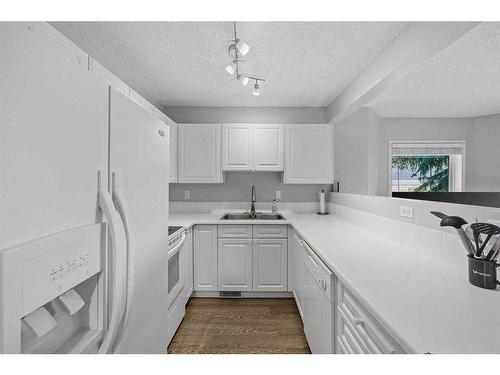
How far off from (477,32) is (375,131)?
2.01m

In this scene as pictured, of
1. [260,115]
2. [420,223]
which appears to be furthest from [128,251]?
[260,115]

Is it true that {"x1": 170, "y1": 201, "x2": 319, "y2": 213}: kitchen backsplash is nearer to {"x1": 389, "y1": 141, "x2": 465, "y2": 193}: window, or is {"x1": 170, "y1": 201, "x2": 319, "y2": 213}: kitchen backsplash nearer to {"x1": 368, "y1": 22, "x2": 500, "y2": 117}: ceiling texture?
{"x1": 389, "y1": 141, "x2": 465, "y2": 193}: window

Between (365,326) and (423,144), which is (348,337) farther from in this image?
(423,144)

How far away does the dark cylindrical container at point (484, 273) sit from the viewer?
1.02 m

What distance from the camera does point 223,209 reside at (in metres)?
3.70

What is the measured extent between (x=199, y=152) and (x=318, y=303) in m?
2.31

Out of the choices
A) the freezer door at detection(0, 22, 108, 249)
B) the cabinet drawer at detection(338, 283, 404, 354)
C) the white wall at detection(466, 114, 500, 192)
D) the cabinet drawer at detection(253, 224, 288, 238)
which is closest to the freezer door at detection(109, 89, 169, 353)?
the freezer door at detection(0, 22, 108, 249)

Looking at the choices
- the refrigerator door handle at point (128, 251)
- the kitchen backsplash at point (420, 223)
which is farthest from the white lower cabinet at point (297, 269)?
the refrigerator door handle at point (128, 251)

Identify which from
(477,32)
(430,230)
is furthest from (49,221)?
(477,32)

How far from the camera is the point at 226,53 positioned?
2186 millimetres

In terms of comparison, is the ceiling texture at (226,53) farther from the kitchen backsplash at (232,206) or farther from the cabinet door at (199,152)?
the kitchen backsplash at (232,206)

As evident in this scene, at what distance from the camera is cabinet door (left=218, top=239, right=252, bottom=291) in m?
2.93

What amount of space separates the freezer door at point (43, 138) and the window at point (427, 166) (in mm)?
3725

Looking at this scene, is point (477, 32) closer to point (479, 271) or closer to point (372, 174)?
point (479, 271)
